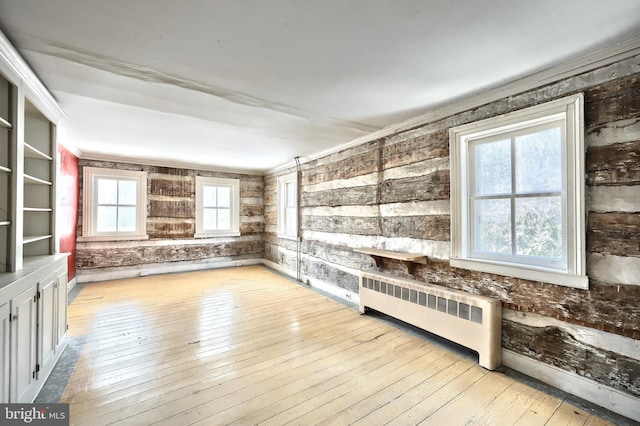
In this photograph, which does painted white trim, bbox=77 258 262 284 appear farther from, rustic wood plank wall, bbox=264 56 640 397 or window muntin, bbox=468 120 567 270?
window muntin, bbox=468 120 567 270

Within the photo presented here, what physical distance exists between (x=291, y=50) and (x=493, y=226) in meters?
2.30

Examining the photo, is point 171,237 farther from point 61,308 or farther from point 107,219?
point 61,308

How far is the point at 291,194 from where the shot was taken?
5.96 meters

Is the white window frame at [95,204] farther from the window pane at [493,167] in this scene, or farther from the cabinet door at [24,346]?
the window pane at [493,167]

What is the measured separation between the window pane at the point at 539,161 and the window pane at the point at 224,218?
5815mm

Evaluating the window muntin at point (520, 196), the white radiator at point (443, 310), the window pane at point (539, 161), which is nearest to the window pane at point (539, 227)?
the window muntin at point (520, 196)

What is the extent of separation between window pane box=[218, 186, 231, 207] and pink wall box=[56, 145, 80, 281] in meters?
2.55

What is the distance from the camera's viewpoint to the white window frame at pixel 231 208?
20.3 ft

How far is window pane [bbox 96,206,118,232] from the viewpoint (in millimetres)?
5211

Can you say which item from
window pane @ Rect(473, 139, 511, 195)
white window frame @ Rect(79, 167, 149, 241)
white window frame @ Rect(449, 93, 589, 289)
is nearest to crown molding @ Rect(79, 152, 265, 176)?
white window frame @ Rect(79, 167, 149, 241)

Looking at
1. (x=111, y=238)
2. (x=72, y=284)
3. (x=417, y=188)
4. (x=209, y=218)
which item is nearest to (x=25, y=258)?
(x=72, y=284)

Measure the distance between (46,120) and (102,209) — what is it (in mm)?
3213

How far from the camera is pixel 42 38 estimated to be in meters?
1.70

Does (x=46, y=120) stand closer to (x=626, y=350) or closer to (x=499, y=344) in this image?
(x=499, y=344)
